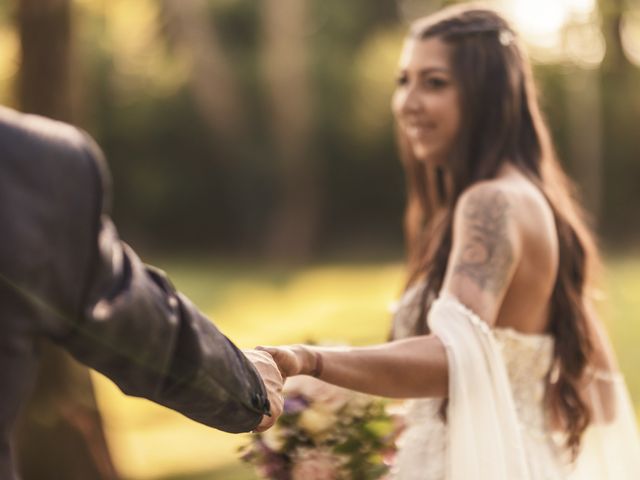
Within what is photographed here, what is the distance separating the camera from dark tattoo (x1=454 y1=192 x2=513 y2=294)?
2.89 metres

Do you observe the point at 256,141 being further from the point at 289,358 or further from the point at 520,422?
the point at 289,358

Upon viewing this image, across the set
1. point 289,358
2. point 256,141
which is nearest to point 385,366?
point 289,358

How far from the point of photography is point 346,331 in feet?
49.8

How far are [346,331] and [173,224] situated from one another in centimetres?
1104

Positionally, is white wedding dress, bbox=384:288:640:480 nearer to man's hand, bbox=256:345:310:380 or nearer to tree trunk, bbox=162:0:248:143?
man's hand, bbox=256:345:310:380

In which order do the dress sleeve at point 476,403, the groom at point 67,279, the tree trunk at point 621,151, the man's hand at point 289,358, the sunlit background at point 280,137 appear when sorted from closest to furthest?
the groom at point 67,279
the man's hand at point 289,358
the dress sleeve at point 476,403
the sunlit background at point 280,137
the tree trunk at point 621,151

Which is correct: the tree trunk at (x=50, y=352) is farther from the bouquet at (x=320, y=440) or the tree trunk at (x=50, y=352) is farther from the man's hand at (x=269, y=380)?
the man's hand at (x=269, y=380)

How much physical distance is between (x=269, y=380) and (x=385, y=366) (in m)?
0.46

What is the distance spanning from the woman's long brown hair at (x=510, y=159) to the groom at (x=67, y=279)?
1.52 metres

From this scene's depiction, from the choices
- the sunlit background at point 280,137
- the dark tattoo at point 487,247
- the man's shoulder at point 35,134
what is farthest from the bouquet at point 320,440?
the sunlit background at point 280,137

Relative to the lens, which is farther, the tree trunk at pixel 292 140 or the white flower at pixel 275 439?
the tree trunk at pixel 292 140

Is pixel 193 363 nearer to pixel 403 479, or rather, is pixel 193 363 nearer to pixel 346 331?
pixel 403 479

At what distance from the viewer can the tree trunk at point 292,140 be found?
974 inches

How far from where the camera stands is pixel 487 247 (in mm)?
2912
